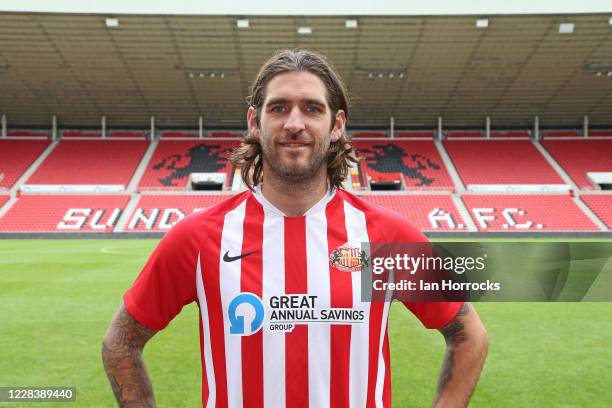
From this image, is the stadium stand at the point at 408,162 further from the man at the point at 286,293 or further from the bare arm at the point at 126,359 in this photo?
the bare arm at the point at 126,359

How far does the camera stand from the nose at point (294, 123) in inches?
65.4

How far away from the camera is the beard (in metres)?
1.70

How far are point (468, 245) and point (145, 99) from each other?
30683 mm

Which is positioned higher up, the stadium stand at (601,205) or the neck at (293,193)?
the stadium stand at (601,205)

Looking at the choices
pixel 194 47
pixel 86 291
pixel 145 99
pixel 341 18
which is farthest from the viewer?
pixel 145 99

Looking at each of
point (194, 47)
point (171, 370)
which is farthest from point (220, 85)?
point (171, 370)

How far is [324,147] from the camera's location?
175 centimetres

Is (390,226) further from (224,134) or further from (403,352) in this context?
(224,134)

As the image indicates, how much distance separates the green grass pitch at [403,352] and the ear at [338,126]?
238cm

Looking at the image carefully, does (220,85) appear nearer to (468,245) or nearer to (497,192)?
(497,192)

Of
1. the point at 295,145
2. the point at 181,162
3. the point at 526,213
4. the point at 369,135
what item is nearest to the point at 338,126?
the point at 295,145

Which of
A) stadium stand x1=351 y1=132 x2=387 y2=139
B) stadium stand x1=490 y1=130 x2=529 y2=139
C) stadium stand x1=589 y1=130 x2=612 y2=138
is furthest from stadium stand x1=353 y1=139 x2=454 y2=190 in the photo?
stadium stand x1=589 y1=130 x2=612 y2=138

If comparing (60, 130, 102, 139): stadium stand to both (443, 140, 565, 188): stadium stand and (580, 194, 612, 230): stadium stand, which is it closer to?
(443, 140, 565, 188): stadium stand

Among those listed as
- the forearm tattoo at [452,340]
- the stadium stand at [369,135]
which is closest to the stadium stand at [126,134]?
the stadium stand at [369,135]
